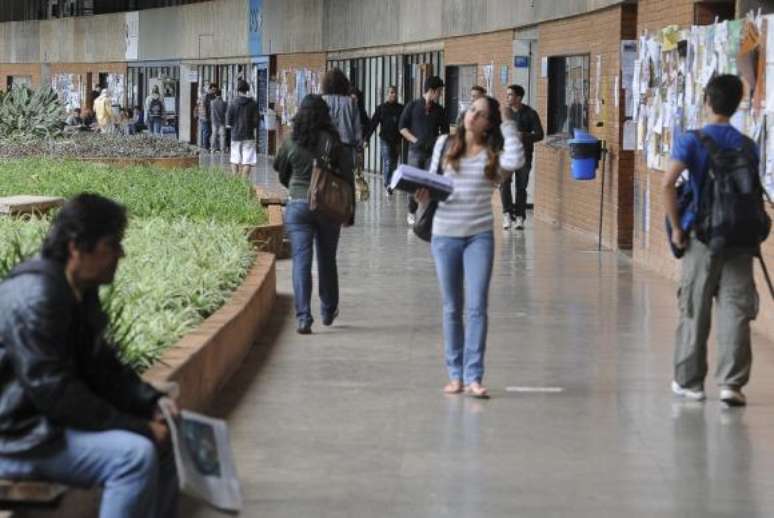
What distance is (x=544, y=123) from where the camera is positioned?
25.8 metres

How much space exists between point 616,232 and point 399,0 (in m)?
14.8

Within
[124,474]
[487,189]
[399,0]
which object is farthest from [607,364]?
[399,0]

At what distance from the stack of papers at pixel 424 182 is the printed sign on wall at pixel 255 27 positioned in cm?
3616

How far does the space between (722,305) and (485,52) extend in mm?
19150

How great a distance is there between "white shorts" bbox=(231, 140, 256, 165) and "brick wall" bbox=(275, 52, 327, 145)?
9.37 m

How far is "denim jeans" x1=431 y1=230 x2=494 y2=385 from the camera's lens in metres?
10.5

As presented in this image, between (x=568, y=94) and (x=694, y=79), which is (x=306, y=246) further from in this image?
(x=568, y=94)

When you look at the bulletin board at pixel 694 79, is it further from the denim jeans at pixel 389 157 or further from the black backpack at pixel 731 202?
the denim jeans at pixel 389 157

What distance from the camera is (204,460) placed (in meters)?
5.98

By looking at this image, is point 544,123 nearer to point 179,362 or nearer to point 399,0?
point 399,0

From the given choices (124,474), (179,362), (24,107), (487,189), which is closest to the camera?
(124,474)

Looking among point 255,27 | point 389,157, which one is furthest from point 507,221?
point 255,27

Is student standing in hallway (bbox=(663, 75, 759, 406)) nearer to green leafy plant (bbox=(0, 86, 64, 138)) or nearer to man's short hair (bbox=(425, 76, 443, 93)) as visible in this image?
man's short hair (bbox=(425, 76, 443, 93))

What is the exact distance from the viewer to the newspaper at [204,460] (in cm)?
588
